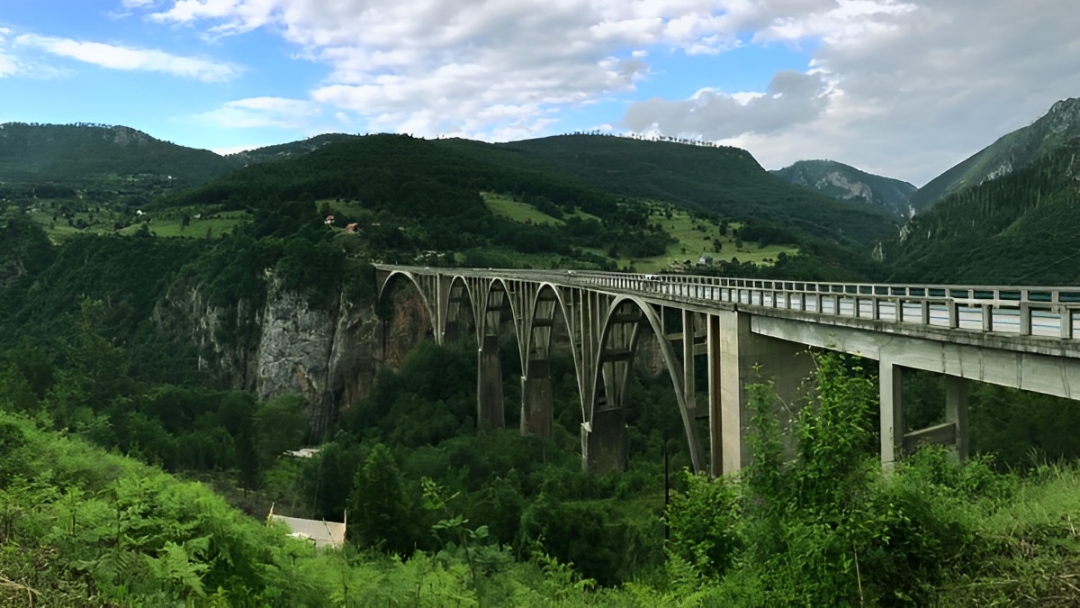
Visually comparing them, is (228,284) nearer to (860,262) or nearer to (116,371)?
(116,371)

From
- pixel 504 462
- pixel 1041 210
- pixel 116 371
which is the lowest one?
pixel 504 462

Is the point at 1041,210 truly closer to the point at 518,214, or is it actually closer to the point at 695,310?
the point at 518,214

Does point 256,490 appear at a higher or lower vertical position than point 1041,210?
lower

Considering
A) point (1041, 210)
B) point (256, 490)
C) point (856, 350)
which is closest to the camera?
point (856, 350)

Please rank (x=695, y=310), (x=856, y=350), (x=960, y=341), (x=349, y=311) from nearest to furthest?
(x=960, y=341)
(x=856, y=350)
(x=695, y=310)
(x=349, y=311)

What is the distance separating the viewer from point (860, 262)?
114 metres

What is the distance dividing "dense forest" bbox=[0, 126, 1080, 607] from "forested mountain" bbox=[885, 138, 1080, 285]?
0.93 m

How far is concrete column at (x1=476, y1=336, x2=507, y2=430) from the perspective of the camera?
182 feet

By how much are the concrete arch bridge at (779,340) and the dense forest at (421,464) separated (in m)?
1.35

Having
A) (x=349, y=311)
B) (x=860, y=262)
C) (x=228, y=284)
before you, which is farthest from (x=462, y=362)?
(x=860, y=262)

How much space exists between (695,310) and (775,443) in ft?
51.4

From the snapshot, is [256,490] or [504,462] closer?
[256,490]

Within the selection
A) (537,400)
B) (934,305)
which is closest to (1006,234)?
(537,400)

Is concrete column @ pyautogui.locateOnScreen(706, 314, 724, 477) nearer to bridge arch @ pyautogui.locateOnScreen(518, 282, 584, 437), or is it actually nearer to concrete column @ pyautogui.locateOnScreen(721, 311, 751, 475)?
concrete column @ pyautogui.locateOnScreen(721, 311, 751, 475)
